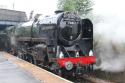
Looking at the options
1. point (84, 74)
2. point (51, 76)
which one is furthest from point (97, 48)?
point (51, 76)

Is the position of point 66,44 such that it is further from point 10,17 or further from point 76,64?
point 10,17

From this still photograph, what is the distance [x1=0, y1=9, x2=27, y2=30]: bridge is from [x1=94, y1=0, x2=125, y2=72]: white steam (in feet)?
69.0

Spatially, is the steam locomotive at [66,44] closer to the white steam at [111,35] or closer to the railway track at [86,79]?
the railway track at [86,79]

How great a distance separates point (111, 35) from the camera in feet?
48.4

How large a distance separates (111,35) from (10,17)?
24437 millimetres

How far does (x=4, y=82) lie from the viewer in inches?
424

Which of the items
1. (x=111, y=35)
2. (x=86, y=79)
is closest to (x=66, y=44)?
(x=86, y=79)

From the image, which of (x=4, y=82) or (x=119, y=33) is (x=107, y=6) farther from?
(x=4, y=82)

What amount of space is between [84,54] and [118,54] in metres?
1.74

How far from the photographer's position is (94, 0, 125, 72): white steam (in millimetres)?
14352

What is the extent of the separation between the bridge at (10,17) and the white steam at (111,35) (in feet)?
69.0

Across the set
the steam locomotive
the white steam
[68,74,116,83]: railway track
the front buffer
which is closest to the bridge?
the steam locomotive

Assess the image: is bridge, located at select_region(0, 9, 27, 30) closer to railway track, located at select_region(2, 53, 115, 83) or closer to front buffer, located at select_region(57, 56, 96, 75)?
railway track, located at select_region(2, 53, 115, 83)

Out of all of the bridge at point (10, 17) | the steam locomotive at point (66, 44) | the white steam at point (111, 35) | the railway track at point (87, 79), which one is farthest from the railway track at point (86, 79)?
the bridge at point (10, 17)
